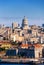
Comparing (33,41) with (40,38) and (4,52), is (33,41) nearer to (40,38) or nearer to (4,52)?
(40,38)

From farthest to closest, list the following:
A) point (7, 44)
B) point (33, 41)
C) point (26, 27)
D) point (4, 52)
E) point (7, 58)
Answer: point (26, 27)
point (33, 41)
point (7, 44)
point (4, 52)
point (7, 58)

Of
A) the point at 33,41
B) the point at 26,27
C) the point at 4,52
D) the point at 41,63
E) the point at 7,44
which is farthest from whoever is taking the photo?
the point at 26,27

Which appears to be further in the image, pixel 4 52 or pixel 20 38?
pixel 20 38

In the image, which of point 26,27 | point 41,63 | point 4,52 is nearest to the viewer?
point 41,63

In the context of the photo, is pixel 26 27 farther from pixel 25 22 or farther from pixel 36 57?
pixel 36 57

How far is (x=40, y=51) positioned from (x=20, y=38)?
11999 millimetres

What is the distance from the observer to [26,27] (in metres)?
57.0

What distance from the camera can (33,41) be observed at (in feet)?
142

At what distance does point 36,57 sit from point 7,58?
5.84ft

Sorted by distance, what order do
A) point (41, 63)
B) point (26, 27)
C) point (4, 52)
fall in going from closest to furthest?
point (41, 63) → point (4, 52) → point (26, 27)

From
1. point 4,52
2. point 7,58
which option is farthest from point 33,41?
point 7,58

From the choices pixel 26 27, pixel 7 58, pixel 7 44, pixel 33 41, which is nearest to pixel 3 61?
pixel 7 58

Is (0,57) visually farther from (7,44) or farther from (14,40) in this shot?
(14,40)

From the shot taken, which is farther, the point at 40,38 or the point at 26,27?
the point at 26,27
